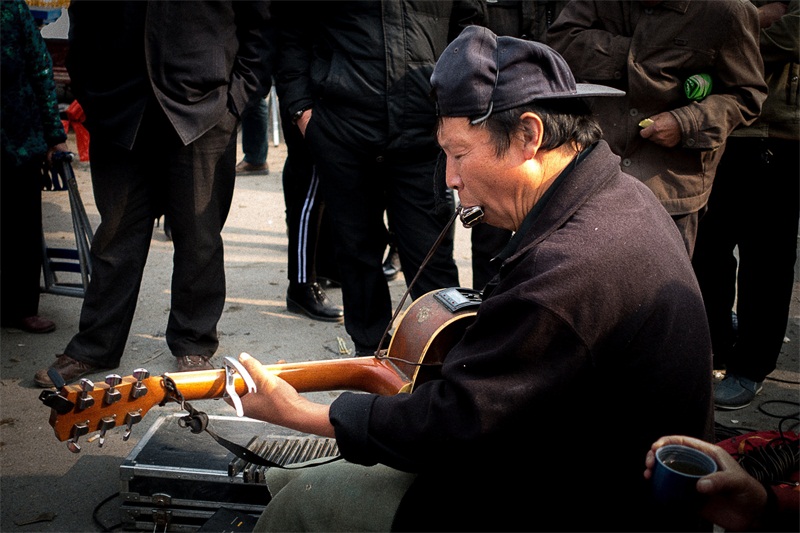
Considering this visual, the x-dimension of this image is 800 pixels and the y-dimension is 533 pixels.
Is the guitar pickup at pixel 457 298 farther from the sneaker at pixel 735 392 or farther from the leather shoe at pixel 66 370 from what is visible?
the leather shoe at pixel 66 370

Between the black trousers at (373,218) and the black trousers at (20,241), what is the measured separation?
1.49 m

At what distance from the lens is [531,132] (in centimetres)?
198

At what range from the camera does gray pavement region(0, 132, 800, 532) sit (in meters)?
3.10

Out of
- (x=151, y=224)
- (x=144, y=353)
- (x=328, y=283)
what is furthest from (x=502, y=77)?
(x=328, y=283)

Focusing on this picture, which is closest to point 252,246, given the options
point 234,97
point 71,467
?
point 234,97

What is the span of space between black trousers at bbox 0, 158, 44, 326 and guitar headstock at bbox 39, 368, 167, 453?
7.97 ft

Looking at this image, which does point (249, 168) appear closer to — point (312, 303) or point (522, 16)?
point (312, 303)

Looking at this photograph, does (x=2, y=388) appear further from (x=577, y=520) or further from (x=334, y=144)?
(x=577, y=520)

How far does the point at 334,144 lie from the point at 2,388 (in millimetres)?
1847

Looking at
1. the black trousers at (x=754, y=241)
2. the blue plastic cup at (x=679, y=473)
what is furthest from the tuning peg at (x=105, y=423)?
the black trousers at (x=754, y=241)

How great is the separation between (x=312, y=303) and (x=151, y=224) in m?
1.22

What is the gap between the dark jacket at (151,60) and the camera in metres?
3.59

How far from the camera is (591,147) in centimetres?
203

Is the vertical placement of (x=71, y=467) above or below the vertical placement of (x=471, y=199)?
below
